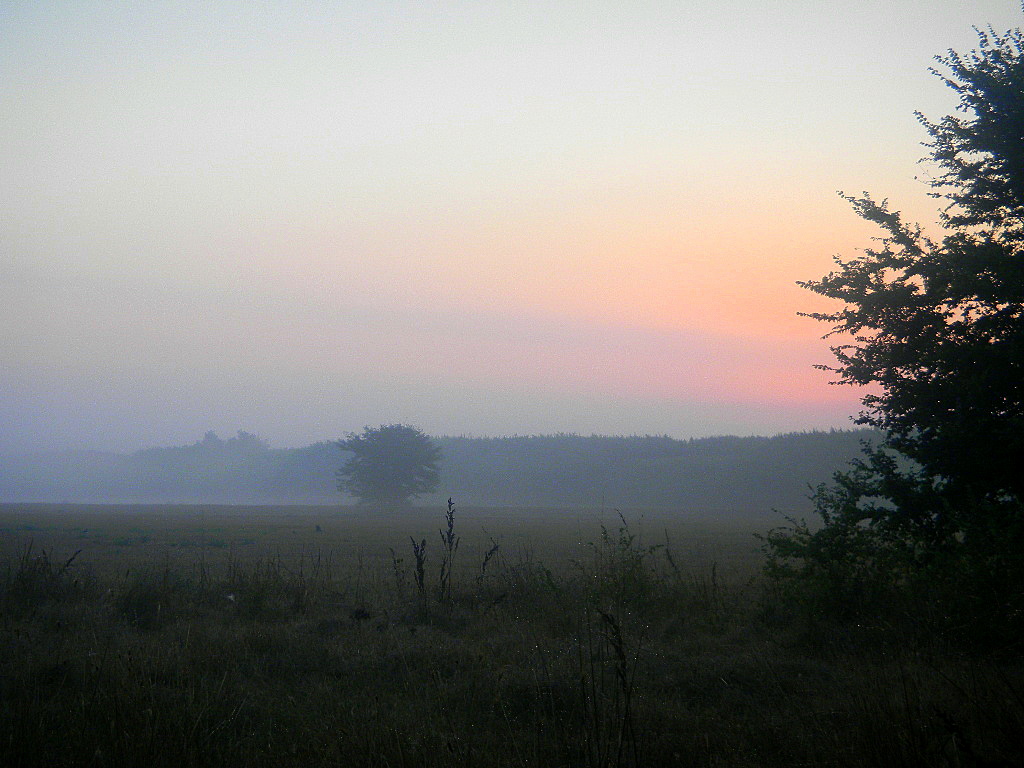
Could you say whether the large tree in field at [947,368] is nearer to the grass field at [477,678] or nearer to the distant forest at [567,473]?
the grass field at [477,678]

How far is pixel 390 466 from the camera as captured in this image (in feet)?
235

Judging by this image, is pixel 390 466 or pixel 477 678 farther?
pixel 390 466

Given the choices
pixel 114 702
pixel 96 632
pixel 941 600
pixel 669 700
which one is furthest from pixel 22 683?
pixel 941 600

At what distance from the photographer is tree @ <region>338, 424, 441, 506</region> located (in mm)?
70812

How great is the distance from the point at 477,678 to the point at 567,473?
97.7m

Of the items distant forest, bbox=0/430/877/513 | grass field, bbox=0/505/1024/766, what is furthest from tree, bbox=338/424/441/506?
grass field, bbox=0/505/1024/766

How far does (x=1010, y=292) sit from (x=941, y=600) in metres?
3.89

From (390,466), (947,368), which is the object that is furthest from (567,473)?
(947,368)

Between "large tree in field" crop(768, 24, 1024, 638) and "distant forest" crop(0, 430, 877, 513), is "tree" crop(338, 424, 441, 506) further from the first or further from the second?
"large tree in field" crop(768, 24, 1024, 638)

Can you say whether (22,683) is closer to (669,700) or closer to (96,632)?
(96,632)

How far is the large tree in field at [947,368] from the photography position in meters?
7.82

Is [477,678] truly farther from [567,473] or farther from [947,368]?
[567,473]

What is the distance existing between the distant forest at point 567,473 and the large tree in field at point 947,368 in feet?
142

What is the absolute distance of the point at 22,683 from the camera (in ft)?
18.1
